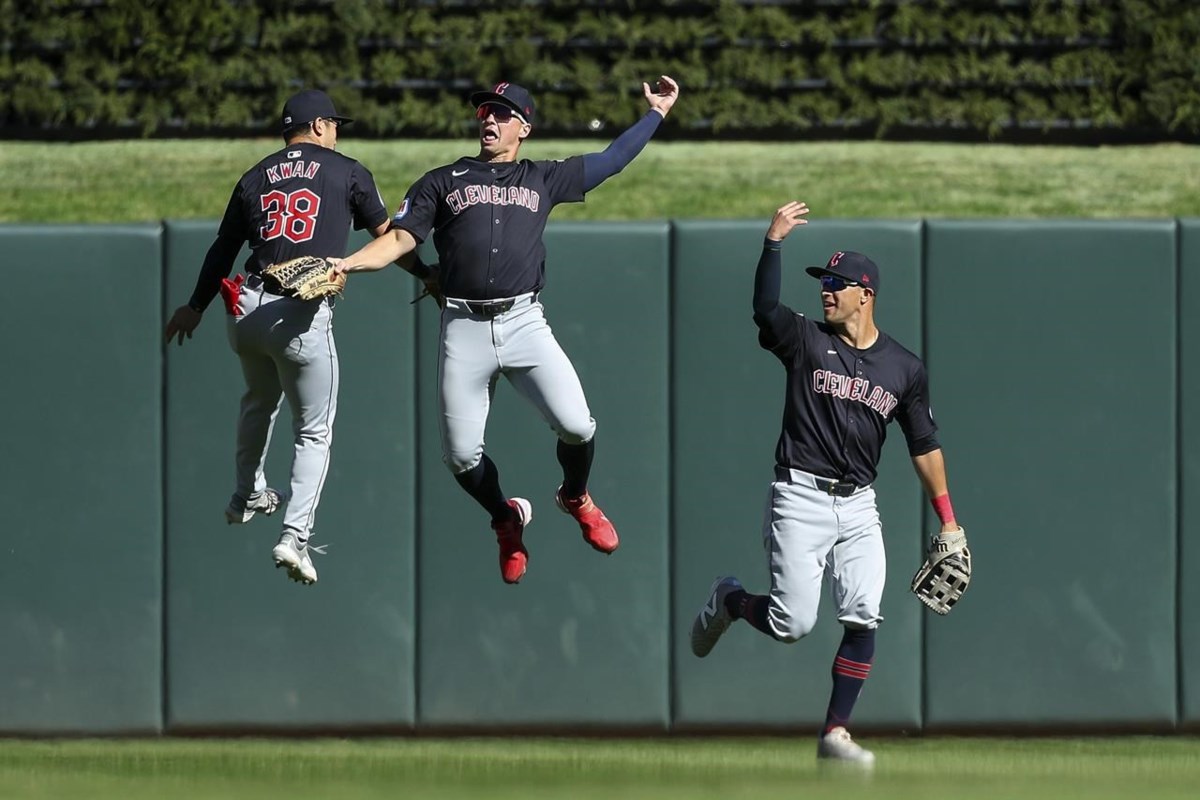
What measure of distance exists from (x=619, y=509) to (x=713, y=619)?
2.95ft

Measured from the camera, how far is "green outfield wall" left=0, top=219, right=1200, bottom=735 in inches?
351

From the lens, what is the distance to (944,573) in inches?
319

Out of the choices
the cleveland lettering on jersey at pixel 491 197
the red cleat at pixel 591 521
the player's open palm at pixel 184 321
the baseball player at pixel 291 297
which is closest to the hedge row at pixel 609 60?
the player's open palm at pixel 184 321

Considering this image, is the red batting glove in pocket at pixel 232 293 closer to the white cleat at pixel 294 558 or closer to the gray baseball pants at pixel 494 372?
the gray baseball pants at pixel 494 372

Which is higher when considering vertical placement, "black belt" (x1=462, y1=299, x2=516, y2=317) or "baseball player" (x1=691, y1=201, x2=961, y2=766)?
"black belt" (x1=462, y1=299, x2=516, y2=317)

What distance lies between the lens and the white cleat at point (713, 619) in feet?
26.9

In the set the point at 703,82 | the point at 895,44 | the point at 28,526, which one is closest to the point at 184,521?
the point at 28,526

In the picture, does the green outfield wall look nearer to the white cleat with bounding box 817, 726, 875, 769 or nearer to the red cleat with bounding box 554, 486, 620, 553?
the red cleat with bounding box 554, 486, 620, 553

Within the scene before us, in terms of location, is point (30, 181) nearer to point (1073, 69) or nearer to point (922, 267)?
point (922, 267)

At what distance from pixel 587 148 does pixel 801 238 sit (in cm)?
450

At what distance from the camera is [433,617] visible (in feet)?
29.4

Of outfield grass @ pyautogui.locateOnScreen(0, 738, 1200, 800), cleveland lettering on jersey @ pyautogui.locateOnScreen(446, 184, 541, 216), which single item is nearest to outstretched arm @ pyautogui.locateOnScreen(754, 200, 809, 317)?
cleveland lettering on jersey @ pyautogui.locateOnScreen(446, 184, 541, 216)

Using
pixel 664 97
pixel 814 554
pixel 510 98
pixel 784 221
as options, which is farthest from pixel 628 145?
pixel 814 554

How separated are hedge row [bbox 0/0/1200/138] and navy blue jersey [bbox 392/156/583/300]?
18.6 ft
